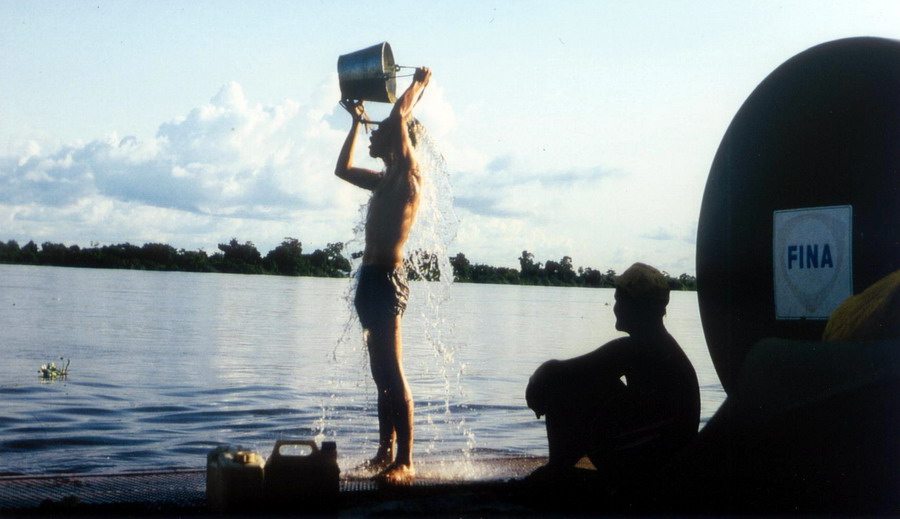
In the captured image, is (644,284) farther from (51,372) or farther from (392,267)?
(51,372)

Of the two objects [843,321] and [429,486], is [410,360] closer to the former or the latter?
[429,486]

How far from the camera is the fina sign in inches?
176

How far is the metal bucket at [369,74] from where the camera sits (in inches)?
203

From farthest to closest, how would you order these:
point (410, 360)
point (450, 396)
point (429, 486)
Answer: point (410, 360), point (450, 396), point (429, 486)

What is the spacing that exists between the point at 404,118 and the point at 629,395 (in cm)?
187

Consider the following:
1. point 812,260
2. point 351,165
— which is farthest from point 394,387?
point 812,260

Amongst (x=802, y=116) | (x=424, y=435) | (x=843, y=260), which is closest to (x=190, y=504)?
(x=843, y=260)

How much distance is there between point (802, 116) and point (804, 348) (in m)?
2.01

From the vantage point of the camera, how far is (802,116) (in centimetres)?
477

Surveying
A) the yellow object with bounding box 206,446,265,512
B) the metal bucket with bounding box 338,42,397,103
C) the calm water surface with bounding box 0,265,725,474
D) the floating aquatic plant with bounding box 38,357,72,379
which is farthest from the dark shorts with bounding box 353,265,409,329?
the floating aquatic plant with bounding box 38,357,72,379

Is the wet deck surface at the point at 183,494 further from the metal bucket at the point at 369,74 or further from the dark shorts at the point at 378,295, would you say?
the metal bucket at the point at 369,74

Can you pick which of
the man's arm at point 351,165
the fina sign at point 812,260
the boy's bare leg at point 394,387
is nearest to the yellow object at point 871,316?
the fina sign at point 812,260

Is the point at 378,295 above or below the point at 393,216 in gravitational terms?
below

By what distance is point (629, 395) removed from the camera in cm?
379
